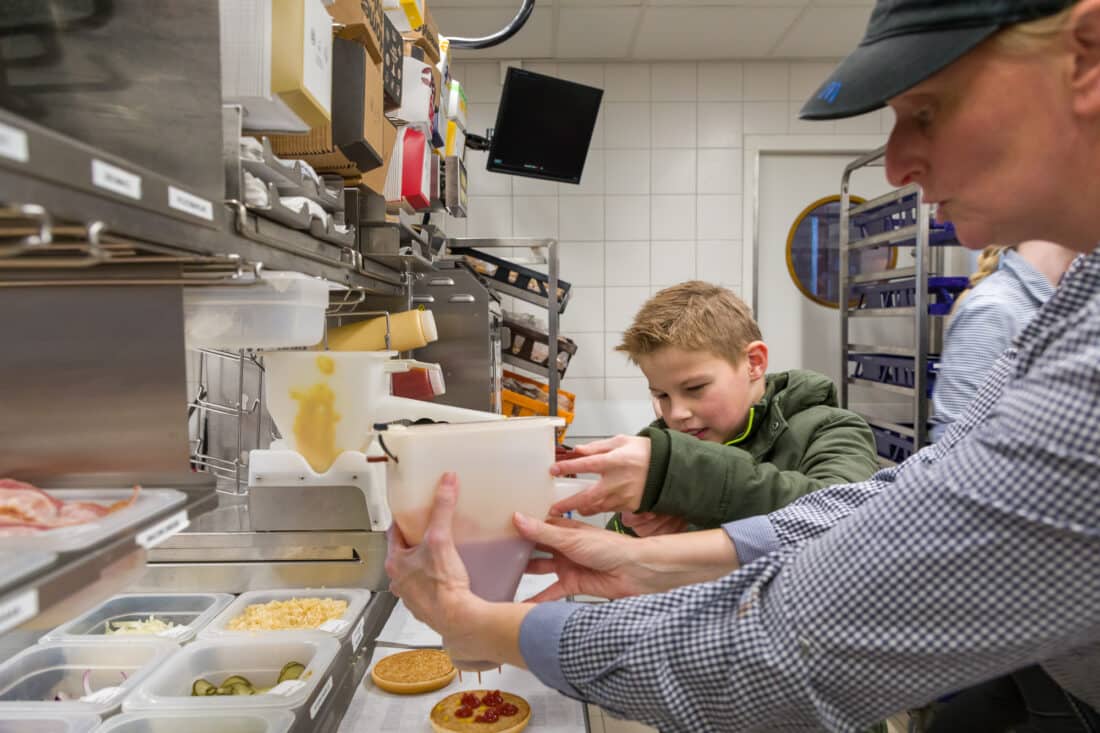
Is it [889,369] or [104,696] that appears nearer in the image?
[104,696]

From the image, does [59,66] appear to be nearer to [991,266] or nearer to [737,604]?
[737,604]

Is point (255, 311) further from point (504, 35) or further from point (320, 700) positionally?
point (504, 35)

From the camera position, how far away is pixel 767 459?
154 centimetres

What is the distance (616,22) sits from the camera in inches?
151

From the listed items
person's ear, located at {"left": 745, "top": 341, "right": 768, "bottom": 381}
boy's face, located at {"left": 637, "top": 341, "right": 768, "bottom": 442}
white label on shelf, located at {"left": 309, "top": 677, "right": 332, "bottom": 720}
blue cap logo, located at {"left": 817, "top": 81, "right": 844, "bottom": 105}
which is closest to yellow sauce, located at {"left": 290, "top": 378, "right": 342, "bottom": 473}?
white label on shelf, located at {"left": 309, "top": 677, "right": 332, "bottom": 720}

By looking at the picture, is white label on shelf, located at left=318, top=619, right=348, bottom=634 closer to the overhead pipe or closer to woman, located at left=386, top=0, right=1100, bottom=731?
woman, located at left=386, top=0, right=1100, bottom=731

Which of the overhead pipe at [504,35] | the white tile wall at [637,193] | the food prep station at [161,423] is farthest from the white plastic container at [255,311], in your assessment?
the white tile wall at [637,193]

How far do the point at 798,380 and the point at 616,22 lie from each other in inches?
115

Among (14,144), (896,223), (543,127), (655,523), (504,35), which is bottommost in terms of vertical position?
(655,523)

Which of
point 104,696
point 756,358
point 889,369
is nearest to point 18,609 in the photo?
point 104,696

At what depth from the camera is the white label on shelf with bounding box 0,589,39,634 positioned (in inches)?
19.5

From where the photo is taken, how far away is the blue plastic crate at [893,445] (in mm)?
3696

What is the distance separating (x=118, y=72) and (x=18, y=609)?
0.65 m

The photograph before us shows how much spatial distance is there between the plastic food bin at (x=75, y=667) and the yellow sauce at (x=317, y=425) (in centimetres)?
47
